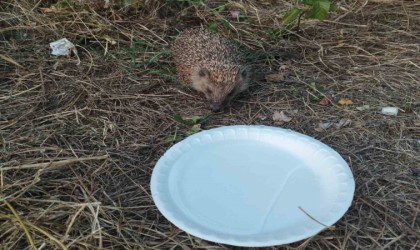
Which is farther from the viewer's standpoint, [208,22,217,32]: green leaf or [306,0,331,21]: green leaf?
[208,22,217,32]: green leaf

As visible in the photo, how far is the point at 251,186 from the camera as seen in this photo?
2969mm

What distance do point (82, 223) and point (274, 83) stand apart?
2309mm

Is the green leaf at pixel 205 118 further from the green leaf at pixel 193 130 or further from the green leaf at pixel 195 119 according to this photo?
the green leaf at pixel 193 130

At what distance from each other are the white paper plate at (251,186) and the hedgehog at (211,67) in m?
0.82

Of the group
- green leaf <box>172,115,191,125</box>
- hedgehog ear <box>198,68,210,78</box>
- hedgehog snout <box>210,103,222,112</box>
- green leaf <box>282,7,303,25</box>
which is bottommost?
hedgehog snout <box>210,103,222,112</box>

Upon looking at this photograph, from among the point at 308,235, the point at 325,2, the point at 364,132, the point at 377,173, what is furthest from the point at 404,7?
the point at 308,235

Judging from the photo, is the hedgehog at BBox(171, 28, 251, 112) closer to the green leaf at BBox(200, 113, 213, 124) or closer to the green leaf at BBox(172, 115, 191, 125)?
the green leaf at BBox(200, 113, 213, 124)

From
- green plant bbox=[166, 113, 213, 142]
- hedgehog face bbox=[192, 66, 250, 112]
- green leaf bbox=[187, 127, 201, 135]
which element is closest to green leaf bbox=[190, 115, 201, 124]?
green plant bbox=[166, 113, 213, 142]

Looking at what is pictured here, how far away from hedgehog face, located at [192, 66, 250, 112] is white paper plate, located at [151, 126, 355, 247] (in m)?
0.77

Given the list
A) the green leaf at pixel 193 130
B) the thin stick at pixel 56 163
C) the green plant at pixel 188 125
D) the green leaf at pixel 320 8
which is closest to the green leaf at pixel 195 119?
the green plant at pixel 188 125

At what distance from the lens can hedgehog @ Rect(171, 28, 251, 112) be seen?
4.19 metres

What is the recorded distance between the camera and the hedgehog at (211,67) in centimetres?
419

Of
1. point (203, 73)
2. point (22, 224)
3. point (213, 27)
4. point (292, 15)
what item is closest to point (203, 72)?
point (203, 73)

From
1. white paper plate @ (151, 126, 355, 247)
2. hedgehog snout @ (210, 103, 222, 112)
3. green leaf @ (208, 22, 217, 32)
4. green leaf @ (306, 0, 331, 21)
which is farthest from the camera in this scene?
green leaf @ (208, 22, 217, 32)
